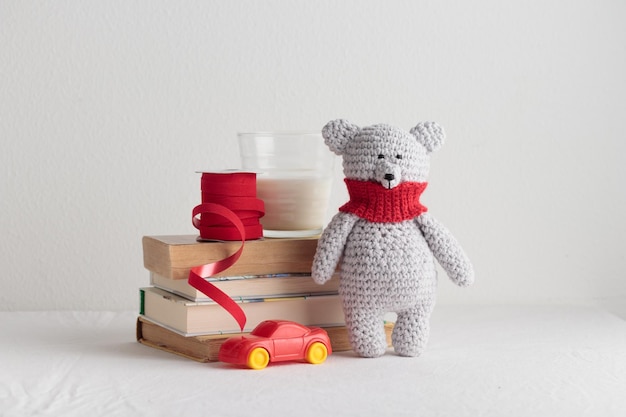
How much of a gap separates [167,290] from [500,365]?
1.73ft

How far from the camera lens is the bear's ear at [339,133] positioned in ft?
4.51

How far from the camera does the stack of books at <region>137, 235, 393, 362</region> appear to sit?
51.9 inches

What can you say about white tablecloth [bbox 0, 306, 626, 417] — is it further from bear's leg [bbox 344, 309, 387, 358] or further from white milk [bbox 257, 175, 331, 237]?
white milk [bbox 257, 175, 331, 237]

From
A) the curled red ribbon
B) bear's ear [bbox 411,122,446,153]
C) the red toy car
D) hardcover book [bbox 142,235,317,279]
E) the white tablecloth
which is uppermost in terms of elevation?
bear's ear [bbox 411,122,446,153]

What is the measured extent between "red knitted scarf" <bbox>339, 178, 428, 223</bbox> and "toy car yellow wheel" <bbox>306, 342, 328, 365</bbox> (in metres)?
0.20

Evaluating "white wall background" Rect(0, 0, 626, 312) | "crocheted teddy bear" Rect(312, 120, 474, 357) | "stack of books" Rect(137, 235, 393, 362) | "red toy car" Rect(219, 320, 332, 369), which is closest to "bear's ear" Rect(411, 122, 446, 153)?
"crocheted teddy bear" Rect(312, 120, 474, 357)

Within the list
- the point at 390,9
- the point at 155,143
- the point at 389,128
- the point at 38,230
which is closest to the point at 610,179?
the point at 390,9

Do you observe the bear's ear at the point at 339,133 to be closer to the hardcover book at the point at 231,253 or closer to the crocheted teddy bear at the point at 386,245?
the crocheted teddy bear at the point at 386,245

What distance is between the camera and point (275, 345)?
125cm

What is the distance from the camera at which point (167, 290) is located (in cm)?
142

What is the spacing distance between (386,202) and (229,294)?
27 centimetres

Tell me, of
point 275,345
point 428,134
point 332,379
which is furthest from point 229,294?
point 428,134

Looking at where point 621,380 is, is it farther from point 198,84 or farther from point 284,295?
point 198,84

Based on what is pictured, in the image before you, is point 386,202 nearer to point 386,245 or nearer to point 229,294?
point 386,245
